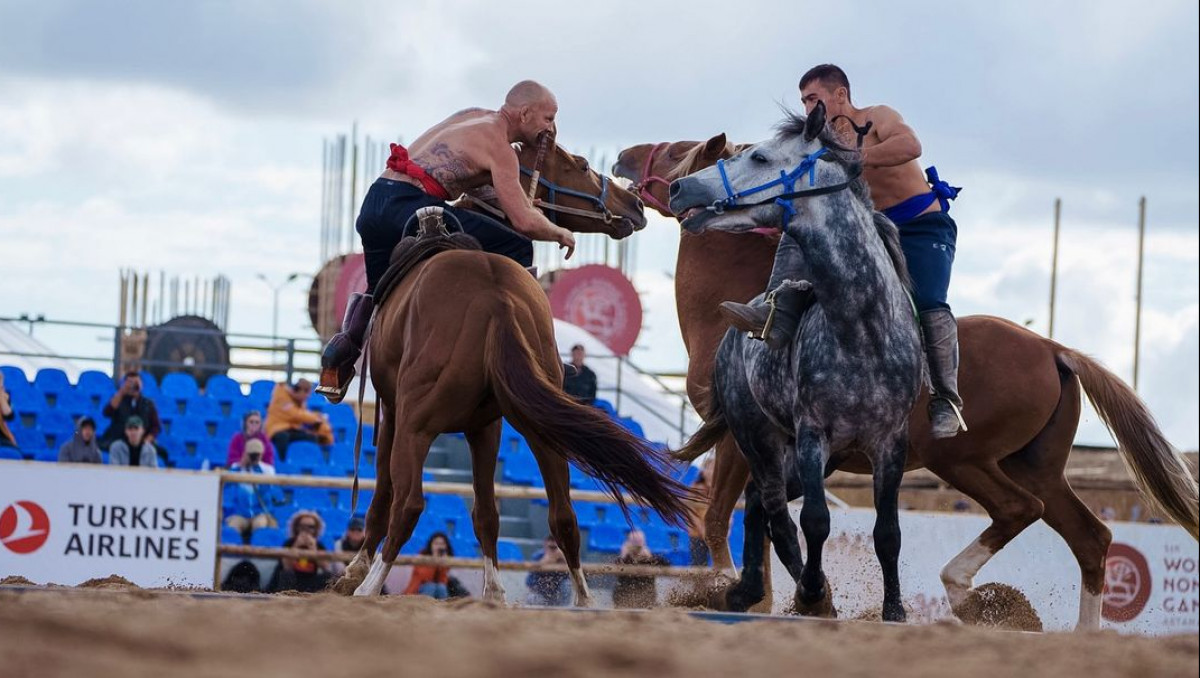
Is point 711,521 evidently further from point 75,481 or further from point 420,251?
point 75,481

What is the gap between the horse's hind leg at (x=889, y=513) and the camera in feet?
20.6

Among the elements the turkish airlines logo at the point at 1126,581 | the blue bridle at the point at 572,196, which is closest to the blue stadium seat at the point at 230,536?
the blue bridle at the point at 572,196

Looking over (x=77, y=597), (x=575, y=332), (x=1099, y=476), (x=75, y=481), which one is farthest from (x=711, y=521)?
(x=1099, y=476)

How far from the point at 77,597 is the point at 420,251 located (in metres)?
2.83

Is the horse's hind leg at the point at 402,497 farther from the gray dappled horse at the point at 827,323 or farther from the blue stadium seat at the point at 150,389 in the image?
the blue stadium seat at the point at 150,389

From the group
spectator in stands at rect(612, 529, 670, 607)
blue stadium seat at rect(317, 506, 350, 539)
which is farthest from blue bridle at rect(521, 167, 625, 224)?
blue stadium seat at rect(317, 506, 350, 539)

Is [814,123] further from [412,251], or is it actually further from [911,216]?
[412,251]

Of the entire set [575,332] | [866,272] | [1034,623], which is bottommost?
[1034,623]

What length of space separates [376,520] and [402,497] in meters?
0.73

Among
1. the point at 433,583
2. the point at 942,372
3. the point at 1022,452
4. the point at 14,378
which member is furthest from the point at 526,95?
the point at 14,378

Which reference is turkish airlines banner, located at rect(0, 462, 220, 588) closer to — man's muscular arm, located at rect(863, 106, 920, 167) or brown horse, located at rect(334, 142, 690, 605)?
brown horse, located at rect(334, 142, 690, 605)

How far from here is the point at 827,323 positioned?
6.38m

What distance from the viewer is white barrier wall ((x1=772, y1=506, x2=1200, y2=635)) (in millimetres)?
11602

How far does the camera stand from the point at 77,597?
4602 millimetres
